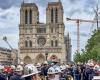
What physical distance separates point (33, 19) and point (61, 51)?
13.7m

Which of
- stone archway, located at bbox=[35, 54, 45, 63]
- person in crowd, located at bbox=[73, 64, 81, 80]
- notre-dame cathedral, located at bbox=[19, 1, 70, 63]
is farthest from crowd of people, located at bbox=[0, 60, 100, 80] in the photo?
stone archway, located at bbox=[35, 54, 45, 63]

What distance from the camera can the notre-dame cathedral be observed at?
143375mm

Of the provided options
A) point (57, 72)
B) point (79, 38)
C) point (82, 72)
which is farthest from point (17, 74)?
point (79, 38)

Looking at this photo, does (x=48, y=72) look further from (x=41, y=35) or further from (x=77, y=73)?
(x=41, y=35)

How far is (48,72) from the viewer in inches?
476

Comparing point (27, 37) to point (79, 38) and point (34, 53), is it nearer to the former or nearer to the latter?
point (34, 53)

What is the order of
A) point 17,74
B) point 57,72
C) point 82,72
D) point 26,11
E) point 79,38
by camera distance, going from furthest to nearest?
point 26,11 → point 79,38 → point 82,72 → point 17,74 → point 57,72

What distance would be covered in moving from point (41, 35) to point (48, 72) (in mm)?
136701

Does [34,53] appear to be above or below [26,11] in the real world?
below

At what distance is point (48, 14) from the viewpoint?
148 m

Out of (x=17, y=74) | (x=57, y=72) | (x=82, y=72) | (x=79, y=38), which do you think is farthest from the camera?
(x=79, y=38)

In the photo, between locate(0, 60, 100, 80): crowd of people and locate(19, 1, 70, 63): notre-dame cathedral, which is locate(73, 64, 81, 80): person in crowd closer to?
locate(0, 60, 100, 80): crowd of people

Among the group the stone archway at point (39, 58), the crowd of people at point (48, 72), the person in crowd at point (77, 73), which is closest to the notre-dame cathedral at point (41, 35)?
the stone archway at point (39, 58)

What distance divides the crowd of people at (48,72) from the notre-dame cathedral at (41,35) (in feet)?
364
